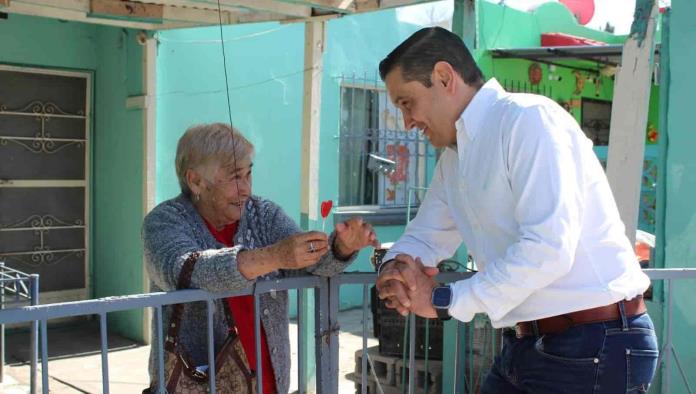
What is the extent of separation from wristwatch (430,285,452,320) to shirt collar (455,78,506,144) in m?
0.40

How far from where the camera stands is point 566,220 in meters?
1.80

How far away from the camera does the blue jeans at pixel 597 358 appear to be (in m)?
1.97

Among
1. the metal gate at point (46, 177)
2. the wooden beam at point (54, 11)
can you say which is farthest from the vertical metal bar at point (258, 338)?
the metal gate at point (46, 177)

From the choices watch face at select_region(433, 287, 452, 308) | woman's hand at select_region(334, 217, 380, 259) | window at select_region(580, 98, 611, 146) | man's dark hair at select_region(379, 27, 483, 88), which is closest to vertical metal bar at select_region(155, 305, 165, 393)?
woman's hand at select_region(334, 217, 380, 259)

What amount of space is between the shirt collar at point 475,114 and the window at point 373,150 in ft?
19.7

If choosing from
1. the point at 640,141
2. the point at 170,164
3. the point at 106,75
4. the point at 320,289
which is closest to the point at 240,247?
the point at 320,289

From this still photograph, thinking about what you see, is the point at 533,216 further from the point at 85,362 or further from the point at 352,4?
the point at 85,362

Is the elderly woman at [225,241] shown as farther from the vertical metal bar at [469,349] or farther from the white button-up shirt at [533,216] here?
the vertical metal bar at [469,349]

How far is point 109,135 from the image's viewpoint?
22.5 feet

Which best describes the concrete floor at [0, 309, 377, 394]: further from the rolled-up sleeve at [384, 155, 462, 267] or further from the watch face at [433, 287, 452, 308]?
the watch face at [433, 287, 452, 308]

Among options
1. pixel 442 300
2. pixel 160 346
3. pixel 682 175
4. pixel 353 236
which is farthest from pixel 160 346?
pixel 682 175

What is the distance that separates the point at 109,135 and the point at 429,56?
17.7 feet

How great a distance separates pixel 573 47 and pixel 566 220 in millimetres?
7509

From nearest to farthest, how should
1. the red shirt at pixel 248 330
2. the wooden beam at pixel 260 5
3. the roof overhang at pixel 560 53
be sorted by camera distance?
the red shirt at pixel 248 330, the wooden beam at pixel 260 5, the roof overhang at pixel 560 53
